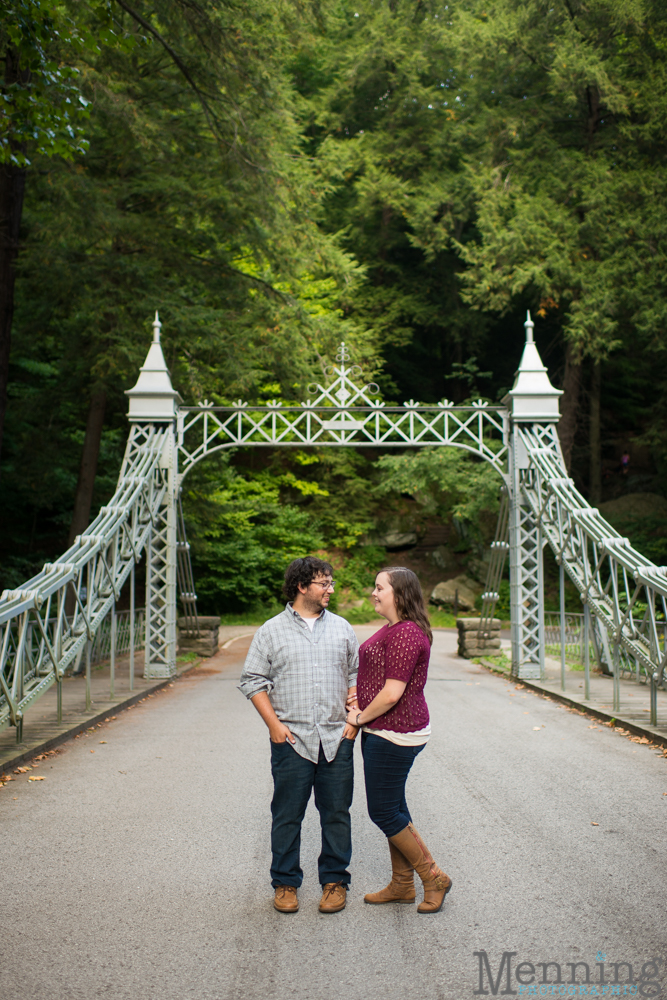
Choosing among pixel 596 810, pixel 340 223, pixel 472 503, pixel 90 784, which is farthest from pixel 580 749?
pixel 340 223

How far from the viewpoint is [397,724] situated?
3.89 m

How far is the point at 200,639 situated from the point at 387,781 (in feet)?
48.9

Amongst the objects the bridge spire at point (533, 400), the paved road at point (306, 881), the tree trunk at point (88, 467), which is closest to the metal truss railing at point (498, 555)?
the bridge spire at point (533, 400)

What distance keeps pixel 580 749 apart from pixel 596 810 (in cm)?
A: 224

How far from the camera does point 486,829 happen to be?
5.21 m

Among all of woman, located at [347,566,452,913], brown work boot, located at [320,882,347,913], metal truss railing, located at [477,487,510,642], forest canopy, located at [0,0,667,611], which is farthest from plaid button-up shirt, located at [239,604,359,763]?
metal truss railing, located at [477,487,510,642]

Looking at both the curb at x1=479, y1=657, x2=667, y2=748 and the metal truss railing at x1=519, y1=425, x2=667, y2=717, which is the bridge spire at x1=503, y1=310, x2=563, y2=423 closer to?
the metal truss railing at x1=519, y1=425, x2=667, y2=717

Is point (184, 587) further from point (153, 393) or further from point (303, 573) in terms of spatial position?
point (303, 573)

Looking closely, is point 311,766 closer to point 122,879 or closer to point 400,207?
point 122,879

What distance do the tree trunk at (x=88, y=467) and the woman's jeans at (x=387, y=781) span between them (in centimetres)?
1387

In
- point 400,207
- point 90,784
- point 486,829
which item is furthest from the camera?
point 400,207

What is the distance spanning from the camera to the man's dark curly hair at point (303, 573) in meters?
4.07

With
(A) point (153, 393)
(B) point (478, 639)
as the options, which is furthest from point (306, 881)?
(B) point (478, 639)

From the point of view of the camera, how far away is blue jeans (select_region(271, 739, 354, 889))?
3.90 metres
